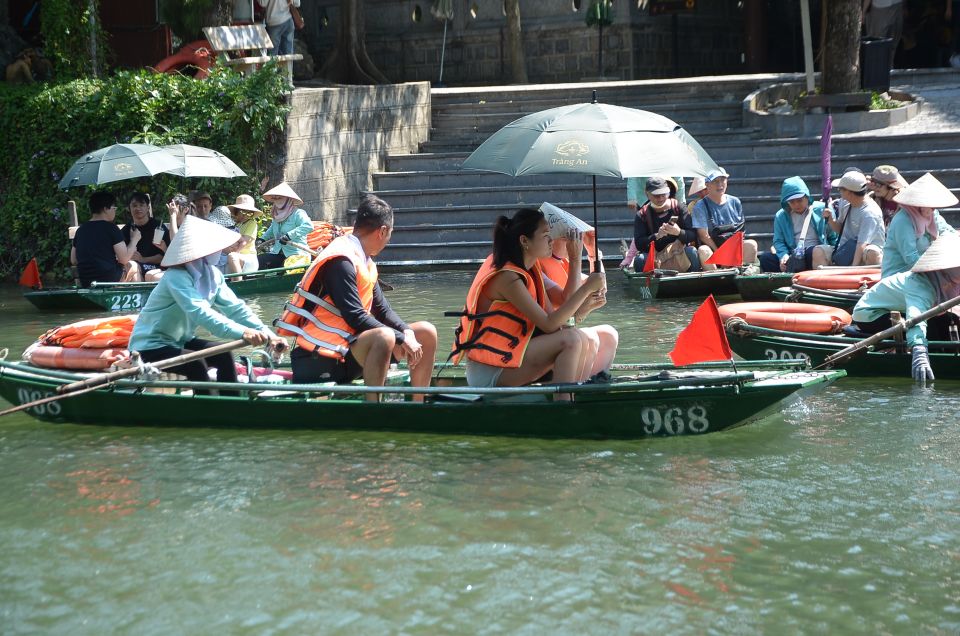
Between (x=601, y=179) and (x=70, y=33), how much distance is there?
7818mm

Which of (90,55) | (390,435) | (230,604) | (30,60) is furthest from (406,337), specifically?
(30,60)

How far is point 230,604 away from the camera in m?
5.38

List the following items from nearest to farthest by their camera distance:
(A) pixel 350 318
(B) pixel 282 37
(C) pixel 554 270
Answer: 1. (A) pixel 350 318
2. (C) pixel 554 270
3. (B) pixel 282 37

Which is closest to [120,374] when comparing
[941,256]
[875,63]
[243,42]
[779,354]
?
[779,354]

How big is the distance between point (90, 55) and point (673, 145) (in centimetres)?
1290

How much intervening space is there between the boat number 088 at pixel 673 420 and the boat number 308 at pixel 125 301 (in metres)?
7.45

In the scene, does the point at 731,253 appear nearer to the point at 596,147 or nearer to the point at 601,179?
the point at 601,179

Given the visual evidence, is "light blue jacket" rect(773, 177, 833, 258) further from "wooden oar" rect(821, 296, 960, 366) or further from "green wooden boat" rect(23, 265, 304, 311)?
"green wooden boat" rect(23, 265, 304, 311)

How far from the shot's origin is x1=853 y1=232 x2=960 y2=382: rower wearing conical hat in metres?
8.74

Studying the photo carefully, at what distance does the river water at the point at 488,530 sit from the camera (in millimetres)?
5250

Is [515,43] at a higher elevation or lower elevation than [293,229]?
higher

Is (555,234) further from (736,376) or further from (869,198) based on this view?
(869,198)

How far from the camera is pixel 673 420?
25.0 feet

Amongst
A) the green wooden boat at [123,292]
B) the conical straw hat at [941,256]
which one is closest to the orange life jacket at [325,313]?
the conical straw hat at [941,256]
